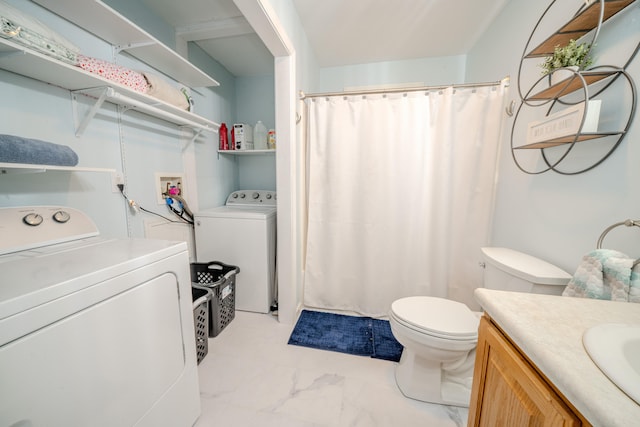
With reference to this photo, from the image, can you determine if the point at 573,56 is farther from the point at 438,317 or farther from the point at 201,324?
the point at 201,324

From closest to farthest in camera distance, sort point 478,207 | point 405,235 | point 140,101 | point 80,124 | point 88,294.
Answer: point 88,294 < point 80,124 < point 140,101 < point 478,207 < point 405,235

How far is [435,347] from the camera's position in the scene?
1.12m

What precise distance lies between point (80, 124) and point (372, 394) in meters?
2.15

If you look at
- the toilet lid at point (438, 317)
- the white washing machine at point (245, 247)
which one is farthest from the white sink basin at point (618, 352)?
the white washing machine at point (245, 247)

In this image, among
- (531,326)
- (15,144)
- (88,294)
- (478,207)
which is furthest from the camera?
(478,207)

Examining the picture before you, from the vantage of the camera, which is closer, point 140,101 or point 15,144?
point 15,144

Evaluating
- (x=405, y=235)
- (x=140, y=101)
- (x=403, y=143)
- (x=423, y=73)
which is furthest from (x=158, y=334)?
(x=423, y=73)

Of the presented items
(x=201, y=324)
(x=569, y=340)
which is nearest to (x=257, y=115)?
(x=201, y=324)

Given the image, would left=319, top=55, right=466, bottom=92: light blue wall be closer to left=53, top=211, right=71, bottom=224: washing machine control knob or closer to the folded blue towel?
the folded blue towel

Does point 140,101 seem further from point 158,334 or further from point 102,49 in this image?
point 158,334

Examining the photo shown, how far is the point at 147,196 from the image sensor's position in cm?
159

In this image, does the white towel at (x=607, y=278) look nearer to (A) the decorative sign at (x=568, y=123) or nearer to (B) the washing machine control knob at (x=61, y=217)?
(A) the decorative sign at (x=568, y=123)

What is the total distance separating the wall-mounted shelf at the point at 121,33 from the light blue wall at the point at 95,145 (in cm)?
5

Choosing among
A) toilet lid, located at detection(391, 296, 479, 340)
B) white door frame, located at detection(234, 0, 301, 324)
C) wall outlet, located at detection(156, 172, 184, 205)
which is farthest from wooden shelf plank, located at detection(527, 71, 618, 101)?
wall outlet, located at detection(156, 172, 184, 205)
